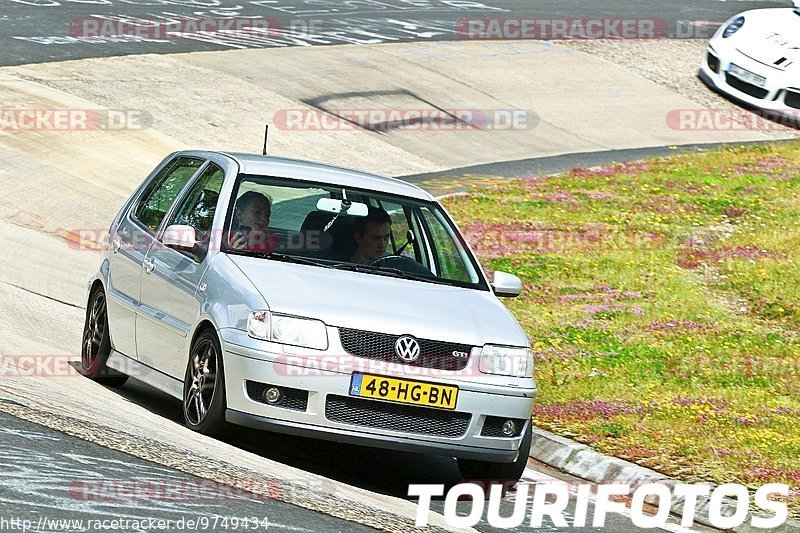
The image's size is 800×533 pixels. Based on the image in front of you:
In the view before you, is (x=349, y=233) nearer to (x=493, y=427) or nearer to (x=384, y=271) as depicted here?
(x=384, y=271)

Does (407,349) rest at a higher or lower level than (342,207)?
lower

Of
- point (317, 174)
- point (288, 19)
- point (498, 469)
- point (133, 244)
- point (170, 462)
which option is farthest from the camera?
point (288, 19)

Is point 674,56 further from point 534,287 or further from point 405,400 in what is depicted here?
point 405,400

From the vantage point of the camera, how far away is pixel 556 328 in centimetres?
1198

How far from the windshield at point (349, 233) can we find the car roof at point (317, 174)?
0.06m

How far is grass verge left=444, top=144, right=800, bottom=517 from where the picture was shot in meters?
9.18

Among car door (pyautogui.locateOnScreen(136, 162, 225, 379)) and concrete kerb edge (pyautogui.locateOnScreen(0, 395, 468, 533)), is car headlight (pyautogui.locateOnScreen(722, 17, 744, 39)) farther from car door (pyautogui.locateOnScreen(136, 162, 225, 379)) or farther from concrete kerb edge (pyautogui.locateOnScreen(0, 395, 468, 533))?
concrete kerb edge (pyautogui.locateOnScreen(0, 395, 468, 533))

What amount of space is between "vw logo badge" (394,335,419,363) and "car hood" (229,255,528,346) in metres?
0.04

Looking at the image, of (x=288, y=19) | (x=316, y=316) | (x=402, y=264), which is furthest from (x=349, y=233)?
(x=288, y=19)

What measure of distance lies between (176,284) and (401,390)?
167cm

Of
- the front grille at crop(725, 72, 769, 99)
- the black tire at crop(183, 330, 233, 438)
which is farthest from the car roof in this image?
the front grille at crop(725, 72, 769, 99)

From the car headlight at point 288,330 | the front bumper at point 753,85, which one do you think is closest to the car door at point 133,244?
the car headlight at point 288,330

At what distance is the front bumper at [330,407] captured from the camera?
704 cm

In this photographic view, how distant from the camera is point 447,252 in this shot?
8609 millimetres
